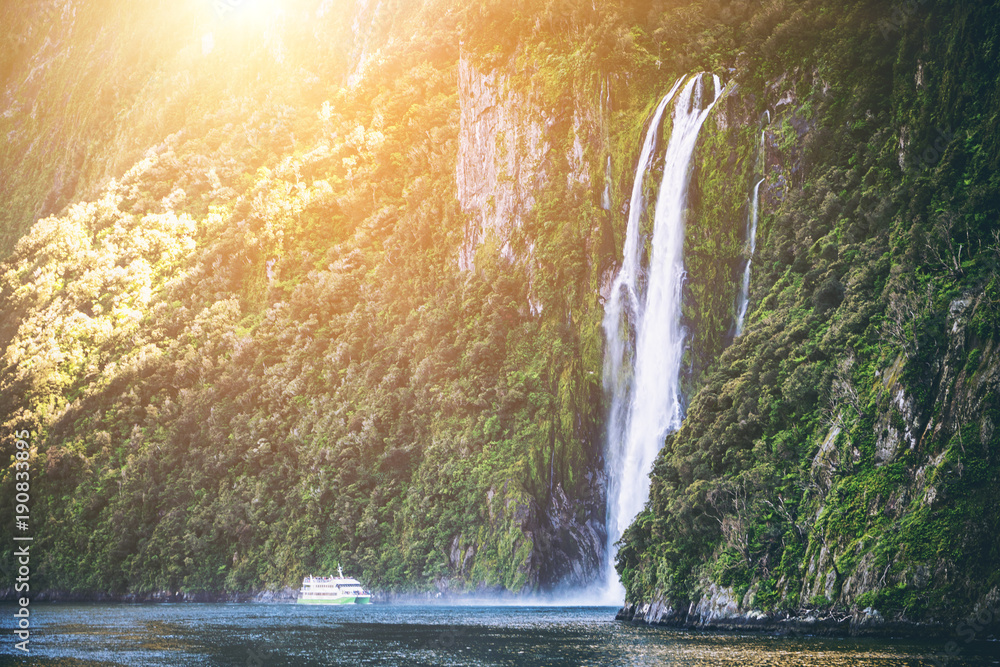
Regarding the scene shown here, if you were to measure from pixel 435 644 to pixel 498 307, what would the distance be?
139 ft

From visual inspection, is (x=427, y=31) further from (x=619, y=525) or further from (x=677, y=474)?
(x=677, y=474)

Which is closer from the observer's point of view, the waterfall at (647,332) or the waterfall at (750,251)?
the waterfall at (750,251)

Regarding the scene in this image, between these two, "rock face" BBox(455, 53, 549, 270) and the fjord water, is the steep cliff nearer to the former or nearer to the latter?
the fjord water

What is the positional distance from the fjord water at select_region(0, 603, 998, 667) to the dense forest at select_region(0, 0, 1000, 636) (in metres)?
4.02

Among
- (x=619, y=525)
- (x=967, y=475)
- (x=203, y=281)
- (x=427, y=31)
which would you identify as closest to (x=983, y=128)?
(x=967, y=475)

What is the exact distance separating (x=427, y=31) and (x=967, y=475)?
78570mm

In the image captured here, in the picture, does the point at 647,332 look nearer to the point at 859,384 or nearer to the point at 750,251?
the point at 750,251

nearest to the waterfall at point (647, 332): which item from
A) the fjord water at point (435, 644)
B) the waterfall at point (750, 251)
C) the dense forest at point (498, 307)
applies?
the dense forest at point (498, 307)

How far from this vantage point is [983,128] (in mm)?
45156

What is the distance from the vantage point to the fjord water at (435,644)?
112ft

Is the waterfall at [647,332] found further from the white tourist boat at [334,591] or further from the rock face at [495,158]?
the white tourist boat at [334,591]

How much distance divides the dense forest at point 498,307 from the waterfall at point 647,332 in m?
1.30

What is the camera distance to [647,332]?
68.8m

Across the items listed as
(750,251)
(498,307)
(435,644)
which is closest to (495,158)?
(498,307)
